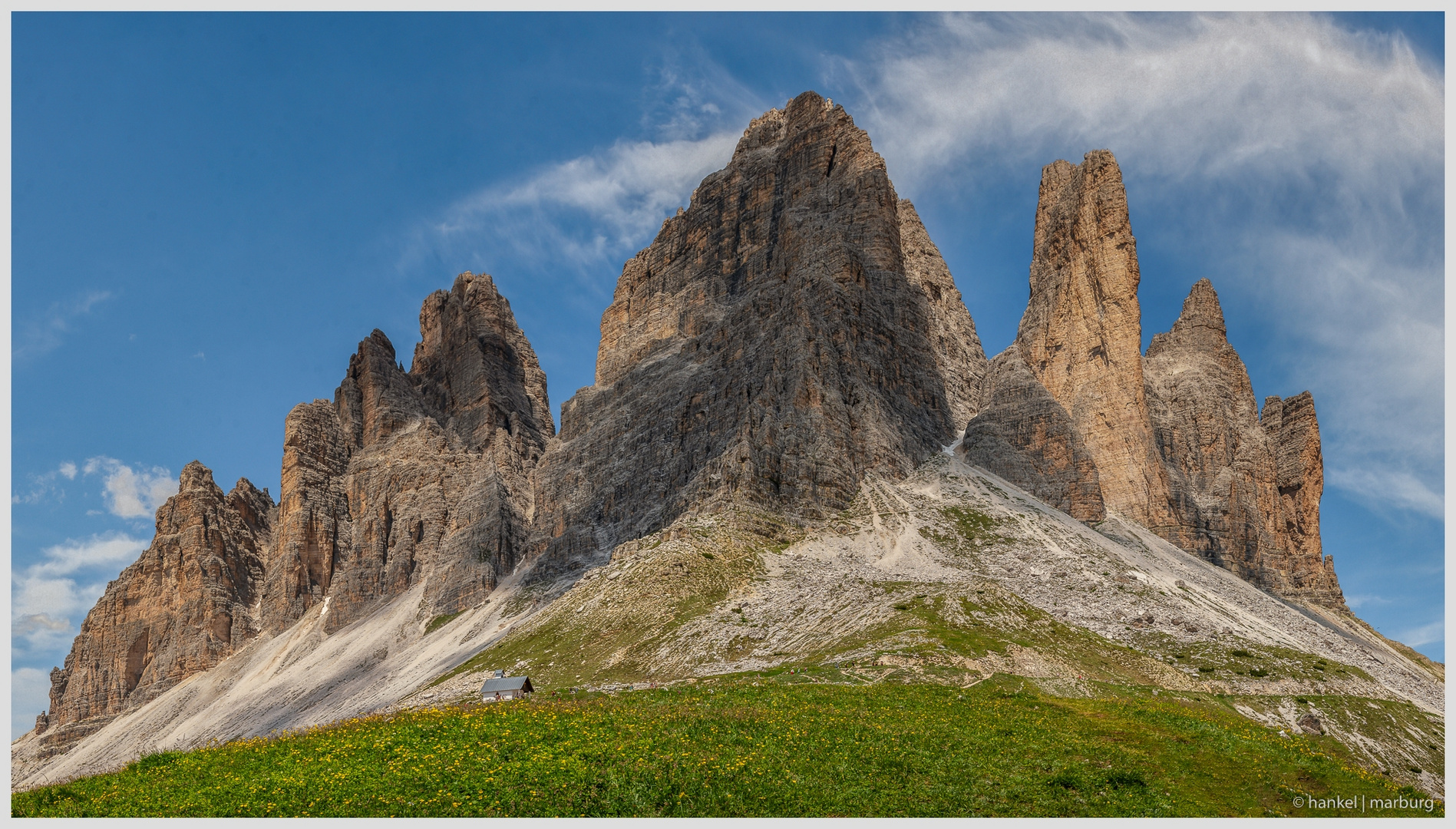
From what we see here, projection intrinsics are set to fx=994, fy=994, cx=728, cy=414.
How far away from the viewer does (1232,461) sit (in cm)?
17425

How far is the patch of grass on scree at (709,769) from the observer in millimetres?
25781

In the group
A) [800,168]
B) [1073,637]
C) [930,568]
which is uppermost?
[800,168]

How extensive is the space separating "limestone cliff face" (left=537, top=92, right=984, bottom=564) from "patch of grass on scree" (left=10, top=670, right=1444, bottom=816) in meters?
82.0

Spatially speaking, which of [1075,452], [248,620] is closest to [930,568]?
[1075,452]

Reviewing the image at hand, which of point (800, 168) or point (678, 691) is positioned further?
point (800, 168)

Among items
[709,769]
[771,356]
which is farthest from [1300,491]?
[709,769]

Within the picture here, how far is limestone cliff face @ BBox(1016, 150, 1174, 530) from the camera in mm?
157750

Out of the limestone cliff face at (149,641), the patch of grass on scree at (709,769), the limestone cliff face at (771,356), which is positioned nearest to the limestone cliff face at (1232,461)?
the limestone cliff face at (771,356)

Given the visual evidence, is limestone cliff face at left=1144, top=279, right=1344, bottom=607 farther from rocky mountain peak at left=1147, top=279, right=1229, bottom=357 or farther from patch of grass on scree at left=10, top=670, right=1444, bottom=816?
patch of grass on scree at left=10, top=670, right=1444, bottom=816

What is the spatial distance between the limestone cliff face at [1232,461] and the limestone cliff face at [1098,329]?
9292mm

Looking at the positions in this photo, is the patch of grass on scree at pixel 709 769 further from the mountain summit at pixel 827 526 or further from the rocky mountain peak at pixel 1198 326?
the rocky mountain peak at pixel 1198 326

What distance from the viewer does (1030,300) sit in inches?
7244

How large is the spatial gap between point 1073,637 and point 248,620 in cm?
17050

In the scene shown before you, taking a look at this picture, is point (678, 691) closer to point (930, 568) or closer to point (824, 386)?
point (930, 568)
